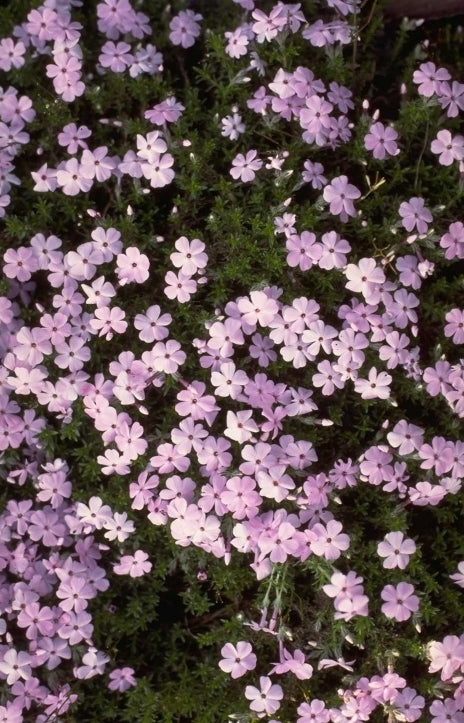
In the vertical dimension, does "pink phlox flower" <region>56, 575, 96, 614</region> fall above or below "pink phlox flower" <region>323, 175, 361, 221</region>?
below

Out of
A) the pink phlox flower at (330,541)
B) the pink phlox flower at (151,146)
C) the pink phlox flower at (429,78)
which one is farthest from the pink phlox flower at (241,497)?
the pink phlox flower at (429,78)

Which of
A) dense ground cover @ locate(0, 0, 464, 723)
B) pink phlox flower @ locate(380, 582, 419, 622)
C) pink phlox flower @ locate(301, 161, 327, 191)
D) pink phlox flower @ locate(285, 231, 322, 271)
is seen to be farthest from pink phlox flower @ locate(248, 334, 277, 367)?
pink phlox flower @ locate(380, 582, 419, 622)

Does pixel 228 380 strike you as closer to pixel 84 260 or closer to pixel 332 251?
pixel 332 251

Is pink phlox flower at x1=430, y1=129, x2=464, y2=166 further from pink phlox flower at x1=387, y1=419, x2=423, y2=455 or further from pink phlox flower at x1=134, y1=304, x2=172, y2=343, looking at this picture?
pink phlox flower at x1=134, y1=304, x2=172, y2=343

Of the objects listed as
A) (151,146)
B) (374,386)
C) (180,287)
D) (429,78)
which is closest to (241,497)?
(374,386)

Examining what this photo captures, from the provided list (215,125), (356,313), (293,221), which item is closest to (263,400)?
(356,313)

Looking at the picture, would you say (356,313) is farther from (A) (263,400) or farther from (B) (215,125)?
(B) (215,125)
